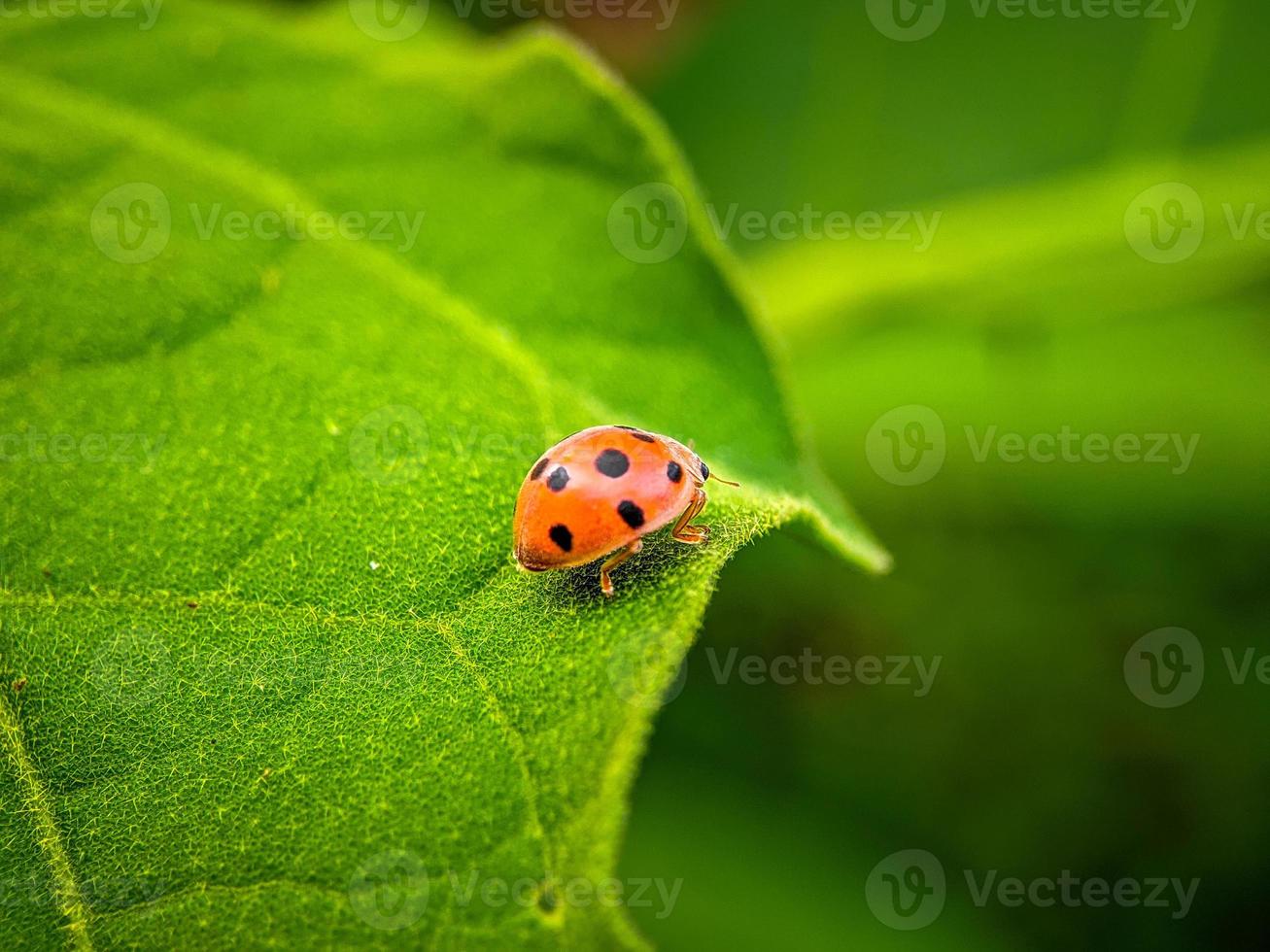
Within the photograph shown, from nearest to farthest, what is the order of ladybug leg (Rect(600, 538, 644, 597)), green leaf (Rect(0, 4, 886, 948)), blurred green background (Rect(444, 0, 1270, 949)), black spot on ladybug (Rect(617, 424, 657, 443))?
green leaf (Rect(0, 4, 886, 948)) → ladybug leg (Rect(600, 538, 644, 597)) → black spot on ladybug (Rect(617, 424, 657, 443)) → blurred green background (Rect(444, 0, 1270, 949))

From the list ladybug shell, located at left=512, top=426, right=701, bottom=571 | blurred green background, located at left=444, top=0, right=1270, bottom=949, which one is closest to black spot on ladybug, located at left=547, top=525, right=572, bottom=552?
ladybug shell, located at left=512, top=426, right=701, bottom=571

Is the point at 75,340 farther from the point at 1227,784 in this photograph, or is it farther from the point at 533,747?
the point at 1227,784

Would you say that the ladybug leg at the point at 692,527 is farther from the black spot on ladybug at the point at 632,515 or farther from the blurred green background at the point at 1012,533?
the blurred green background at the point at 1012,533

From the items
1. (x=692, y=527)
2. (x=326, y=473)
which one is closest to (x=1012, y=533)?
(x=692, y=527)

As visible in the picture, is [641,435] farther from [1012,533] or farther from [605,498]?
[1012,533]

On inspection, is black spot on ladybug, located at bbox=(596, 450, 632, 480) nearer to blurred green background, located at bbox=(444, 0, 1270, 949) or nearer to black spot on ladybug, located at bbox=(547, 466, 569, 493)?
black spot on ladybug, located at bbox=(547, 466, 569, 493)

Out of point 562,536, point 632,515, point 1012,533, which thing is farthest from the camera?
point 1012,533

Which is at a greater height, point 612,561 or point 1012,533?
point 1012,533

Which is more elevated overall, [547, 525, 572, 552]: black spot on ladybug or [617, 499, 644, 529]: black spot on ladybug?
[617, 499, 644, 529]: black spot on ladybug
